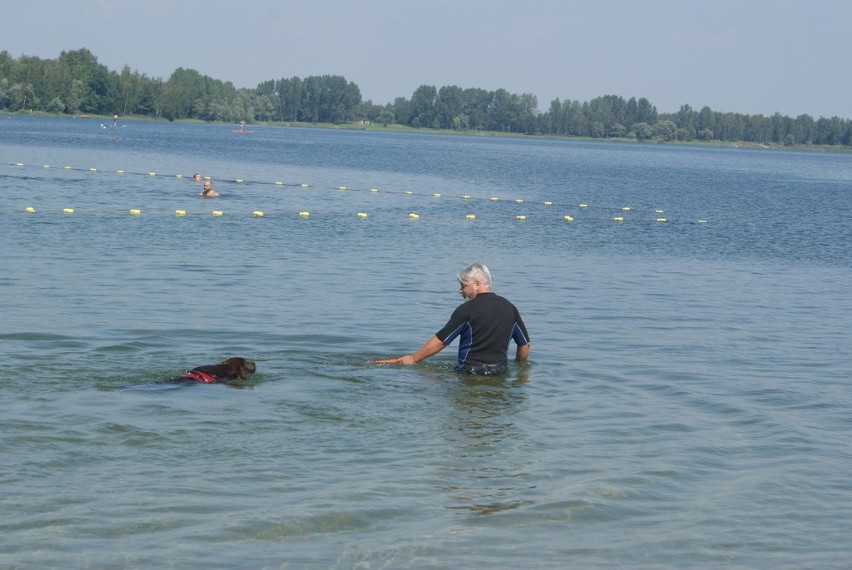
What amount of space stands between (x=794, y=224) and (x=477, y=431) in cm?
3919

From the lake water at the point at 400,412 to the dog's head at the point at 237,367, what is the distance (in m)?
0.23

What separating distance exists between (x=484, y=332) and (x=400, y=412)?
1801mm

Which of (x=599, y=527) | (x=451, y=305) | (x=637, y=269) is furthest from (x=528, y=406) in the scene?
(x=637, y=269)

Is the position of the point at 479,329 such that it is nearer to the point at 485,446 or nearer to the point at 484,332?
the point at 484,332

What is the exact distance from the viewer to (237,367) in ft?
43.1

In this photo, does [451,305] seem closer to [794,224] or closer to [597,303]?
[597,303]

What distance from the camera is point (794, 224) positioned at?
4766 cm

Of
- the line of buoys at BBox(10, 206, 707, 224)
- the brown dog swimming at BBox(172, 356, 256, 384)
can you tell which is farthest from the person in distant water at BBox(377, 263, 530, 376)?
the line of buoys at BBox(10, 206, 707, 224)

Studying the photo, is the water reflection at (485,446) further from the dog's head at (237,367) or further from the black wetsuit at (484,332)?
the dog's head at (237,367)

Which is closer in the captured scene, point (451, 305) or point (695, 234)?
point (451, 305)

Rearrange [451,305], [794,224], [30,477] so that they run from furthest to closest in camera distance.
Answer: [794,224] < [451,305] < [30,477]

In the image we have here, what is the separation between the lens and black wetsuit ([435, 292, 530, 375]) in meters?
13.3

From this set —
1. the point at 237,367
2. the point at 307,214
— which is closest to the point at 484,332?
the point at 237,367

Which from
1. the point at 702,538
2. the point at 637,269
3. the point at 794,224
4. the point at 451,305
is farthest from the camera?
the point at 794,224
